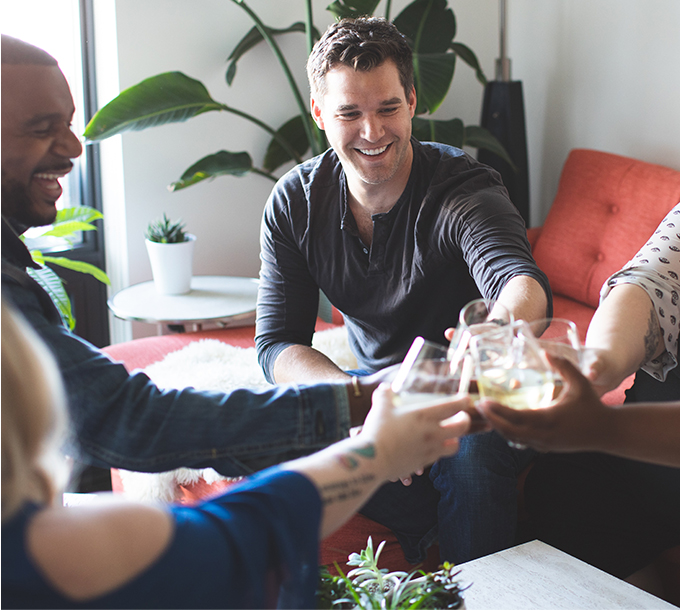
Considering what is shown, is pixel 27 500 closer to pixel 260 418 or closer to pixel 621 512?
pixel 260 418

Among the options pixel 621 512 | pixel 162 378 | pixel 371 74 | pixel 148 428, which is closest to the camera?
pixel 148 428

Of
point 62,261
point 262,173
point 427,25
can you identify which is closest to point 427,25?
point 427,25

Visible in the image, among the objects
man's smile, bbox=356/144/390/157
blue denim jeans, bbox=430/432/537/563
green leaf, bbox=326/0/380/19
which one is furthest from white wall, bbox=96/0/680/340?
blue denim jeans, bbox=430/432/537/563

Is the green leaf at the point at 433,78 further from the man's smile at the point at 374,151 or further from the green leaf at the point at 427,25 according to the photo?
the man's smile at the point at 374,151

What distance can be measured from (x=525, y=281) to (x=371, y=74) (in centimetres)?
64

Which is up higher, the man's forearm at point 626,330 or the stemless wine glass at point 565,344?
the stemless wine glass at point 565,344

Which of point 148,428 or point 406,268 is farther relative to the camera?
point 406,268

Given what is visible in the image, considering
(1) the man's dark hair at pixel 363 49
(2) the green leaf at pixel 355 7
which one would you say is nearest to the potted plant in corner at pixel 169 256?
(2) the green leaf at pixel 355 7

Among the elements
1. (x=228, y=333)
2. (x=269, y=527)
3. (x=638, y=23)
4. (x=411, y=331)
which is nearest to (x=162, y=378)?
(x=228, y=333)

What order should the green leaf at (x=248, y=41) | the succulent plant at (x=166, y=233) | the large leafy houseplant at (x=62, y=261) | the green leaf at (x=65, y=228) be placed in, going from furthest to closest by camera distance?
1. the green leaf at (x=248, y=41)
2. the succulent plant at (x=166, y=233)
3. the green leaf at (x=65, y=228)
4. the large leafy houseplant at (x=62, y=261)

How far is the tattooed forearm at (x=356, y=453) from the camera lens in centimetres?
80

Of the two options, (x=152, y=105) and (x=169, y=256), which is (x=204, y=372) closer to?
(x=169, y=256)

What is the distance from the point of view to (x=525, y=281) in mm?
1379

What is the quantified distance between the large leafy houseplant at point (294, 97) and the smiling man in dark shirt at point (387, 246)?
2.86ft
